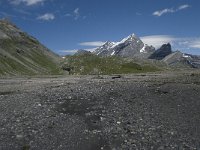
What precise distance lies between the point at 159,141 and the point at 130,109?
10.8 m

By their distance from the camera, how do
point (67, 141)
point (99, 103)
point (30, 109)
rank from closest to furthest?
point (67, 141) < point (30, 109) < point (99, 103)

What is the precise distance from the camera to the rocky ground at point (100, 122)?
2703cm

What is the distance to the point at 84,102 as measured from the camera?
1662 inches

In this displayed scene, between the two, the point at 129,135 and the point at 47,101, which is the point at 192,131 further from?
the point at 47,101

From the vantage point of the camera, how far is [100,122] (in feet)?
107

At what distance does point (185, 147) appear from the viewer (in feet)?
85.2

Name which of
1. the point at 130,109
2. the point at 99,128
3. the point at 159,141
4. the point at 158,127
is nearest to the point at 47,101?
the point at 130,109

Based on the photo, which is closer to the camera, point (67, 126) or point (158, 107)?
point (67, 126)

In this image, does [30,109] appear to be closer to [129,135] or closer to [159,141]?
[129,135]

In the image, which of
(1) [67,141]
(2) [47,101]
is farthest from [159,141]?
(2) [47,101]

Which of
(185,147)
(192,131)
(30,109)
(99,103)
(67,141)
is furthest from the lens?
(99,103)

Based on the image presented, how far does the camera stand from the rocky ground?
27.0m

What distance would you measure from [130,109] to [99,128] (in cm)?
766

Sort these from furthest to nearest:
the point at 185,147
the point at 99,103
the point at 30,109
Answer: the point at 99,103 → the point at 30,109 → the point at 185,147
